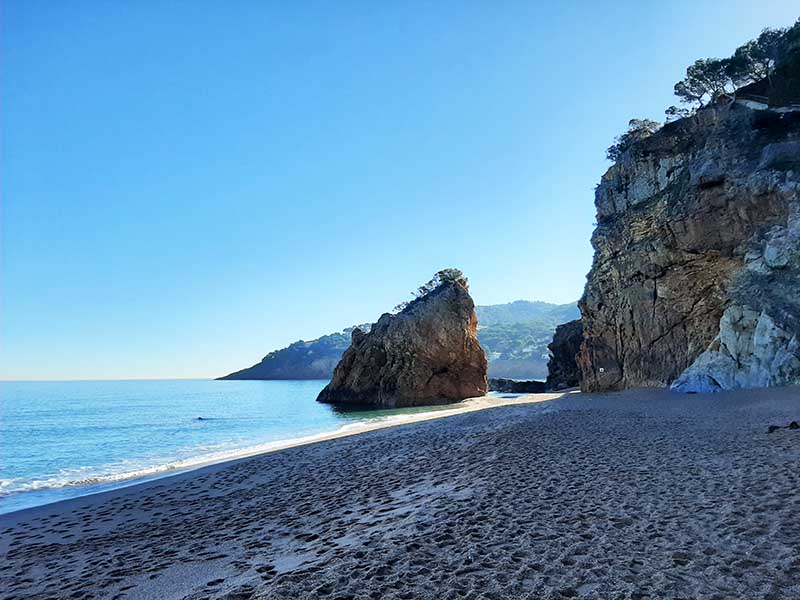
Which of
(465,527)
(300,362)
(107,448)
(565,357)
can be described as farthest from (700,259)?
(300,362)

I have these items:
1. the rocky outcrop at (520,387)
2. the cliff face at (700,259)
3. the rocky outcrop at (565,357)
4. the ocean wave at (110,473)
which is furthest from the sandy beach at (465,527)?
the rocky outcrop at (520,387)

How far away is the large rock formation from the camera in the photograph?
53094 millimetres

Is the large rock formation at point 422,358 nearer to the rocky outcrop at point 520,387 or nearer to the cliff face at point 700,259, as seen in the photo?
the rocky outcrop at point 520,387

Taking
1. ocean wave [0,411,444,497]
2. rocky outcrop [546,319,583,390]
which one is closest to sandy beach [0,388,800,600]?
ocean wave [0,411,444,497]

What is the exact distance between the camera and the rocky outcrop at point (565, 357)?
59456 mm

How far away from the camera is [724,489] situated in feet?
21.9

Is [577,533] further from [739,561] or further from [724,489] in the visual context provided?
[724,489]

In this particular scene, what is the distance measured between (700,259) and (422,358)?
102 feet

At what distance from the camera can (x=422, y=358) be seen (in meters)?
53.3

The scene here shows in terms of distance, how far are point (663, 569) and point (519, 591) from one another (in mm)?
1406

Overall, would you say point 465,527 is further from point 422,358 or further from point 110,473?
point 422,358

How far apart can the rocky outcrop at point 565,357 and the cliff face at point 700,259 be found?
21991mm

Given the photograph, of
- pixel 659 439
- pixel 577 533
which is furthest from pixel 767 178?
pixel 577 533

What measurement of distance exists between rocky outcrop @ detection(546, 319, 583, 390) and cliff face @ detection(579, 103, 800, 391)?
2199 cm
